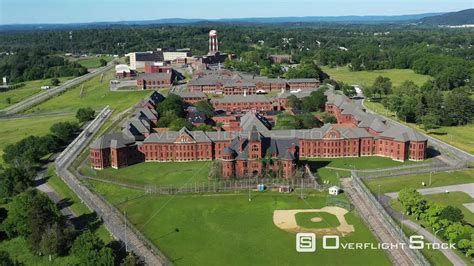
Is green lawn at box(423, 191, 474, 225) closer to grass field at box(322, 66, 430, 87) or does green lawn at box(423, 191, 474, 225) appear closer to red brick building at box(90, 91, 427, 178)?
red brick building at box(90, 91, 427, 178)

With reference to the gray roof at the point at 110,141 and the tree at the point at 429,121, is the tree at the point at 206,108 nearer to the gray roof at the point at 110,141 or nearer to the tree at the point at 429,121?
the gray roof at the point at 110,141

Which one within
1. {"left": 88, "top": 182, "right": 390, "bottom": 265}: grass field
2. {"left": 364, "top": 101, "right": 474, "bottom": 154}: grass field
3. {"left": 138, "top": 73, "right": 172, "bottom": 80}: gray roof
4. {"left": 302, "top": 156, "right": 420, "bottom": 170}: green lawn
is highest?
{"left": 138, "top": 73, "right": 172, "bottom": 80}: gray roof

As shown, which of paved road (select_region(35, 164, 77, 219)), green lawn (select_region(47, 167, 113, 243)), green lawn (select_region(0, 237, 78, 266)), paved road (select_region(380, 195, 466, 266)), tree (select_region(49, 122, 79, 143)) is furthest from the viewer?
tree (select_region(49, 122, 79, 143))

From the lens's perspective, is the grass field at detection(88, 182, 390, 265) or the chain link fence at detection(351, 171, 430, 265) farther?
the grass field at detection(88, 182, 390, 265)

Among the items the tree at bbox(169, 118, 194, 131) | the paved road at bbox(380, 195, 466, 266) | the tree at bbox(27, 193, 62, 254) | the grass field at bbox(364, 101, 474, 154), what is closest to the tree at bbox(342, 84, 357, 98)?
the grass field at bbox(364, 101, 474, 154)

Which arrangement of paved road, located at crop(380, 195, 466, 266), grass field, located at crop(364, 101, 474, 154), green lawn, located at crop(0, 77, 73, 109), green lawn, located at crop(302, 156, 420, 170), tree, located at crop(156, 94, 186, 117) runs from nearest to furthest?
1. paved road, located at crop(380, 195, 466, 266)
2. green lawn, located at crop(302, 156, 420, 170)
3. grass field, located at crop(364, 101, 474, 154)
4. tree, located at crop(156, 94, 186, 117)
5. green lawn, located at crop(0, 77, 73, 109)

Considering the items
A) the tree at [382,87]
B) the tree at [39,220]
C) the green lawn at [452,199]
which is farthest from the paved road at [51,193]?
the tree at [382,87]

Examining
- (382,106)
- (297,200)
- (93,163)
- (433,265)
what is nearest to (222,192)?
(297,200)

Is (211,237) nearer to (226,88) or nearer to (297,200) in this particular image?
(297,200)
